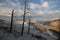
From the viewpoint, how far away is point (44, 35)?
5.18m

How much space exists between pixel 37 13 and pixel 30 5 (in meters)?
0.34

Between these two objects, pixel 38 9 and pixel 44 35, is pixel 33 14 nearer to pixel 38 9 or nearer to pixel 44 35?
pixel 38 9

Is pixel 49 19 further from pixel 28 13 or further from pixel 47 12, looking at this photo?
pixel 28 13

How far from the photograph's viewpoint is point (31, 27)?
5.22 meters

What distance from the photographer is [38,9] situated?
17.4ft

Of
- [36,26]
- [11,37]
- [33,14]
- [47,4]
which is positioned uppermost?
[47,4]

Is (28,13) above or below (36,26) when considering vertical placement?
above

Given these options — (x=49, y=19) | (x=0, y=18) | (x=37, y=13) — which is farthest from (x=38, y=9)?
(x=0, y=18)

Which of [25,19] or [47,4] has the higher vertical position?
[47,4]

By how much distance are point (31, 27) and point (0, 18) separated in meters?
1.01

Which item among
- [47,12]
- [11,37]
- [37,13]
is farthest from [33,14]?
[11,37]

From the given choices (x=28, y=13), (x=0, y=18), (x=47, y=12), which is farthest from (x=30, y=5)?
(x=0, y=18)

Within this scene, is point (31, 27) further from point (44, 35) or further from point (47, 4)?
point (47, 4)

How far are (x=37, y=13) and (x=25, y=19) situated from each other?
1.42ft
